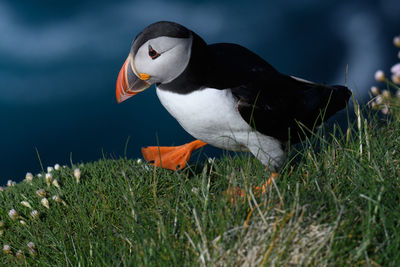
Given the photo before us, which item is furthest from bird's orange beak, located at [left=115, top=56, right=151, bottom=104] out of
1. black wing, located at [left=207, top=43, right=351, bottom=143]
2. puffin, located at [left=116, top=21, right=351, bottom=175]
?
black wing, located at [left=207, top=43, right=351, bottom=143]

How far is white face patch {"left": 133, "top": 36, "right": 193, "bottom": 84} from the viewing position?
3270 millimetres

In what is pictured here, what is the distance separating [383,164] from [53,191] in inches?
113

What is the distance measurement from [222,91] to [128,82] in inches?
30.1

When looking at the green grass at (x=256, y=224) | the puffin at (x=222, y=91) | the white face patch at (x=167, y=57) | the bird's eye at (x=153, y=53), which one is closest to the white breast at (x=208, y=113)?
the puffin at (x=222, y=91)

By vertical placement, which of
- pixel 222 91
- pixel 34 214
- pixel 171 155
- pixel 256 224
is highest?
pixel 222 91

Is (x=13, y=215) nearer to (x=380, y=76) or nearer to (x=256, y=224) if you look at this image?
(x=256, y=224)

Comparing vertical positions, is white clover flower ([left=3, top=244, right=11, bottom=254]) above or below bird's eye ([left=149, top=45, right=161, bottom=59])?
below

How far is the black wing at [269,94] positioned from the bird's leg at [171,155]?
0.90 metres

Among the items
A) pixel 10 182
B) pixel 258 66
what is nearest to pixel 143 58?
pixel 258 66

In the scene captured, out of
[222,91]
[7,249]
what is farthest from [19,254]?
[222,91]

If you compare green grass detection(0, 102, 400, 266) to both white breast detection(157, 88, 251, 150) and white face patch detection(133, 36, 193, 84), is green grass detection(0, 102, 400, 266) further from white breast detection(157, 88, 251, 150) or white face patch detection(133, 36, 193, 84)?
white face patch detection(133, 36, 193, 84)

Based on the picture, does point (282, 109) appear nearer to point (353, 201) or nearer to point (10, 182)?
point (353, 201)

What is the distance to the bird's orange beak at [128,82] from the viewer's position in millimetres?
3494

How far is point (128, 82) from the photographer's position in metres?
3.53
